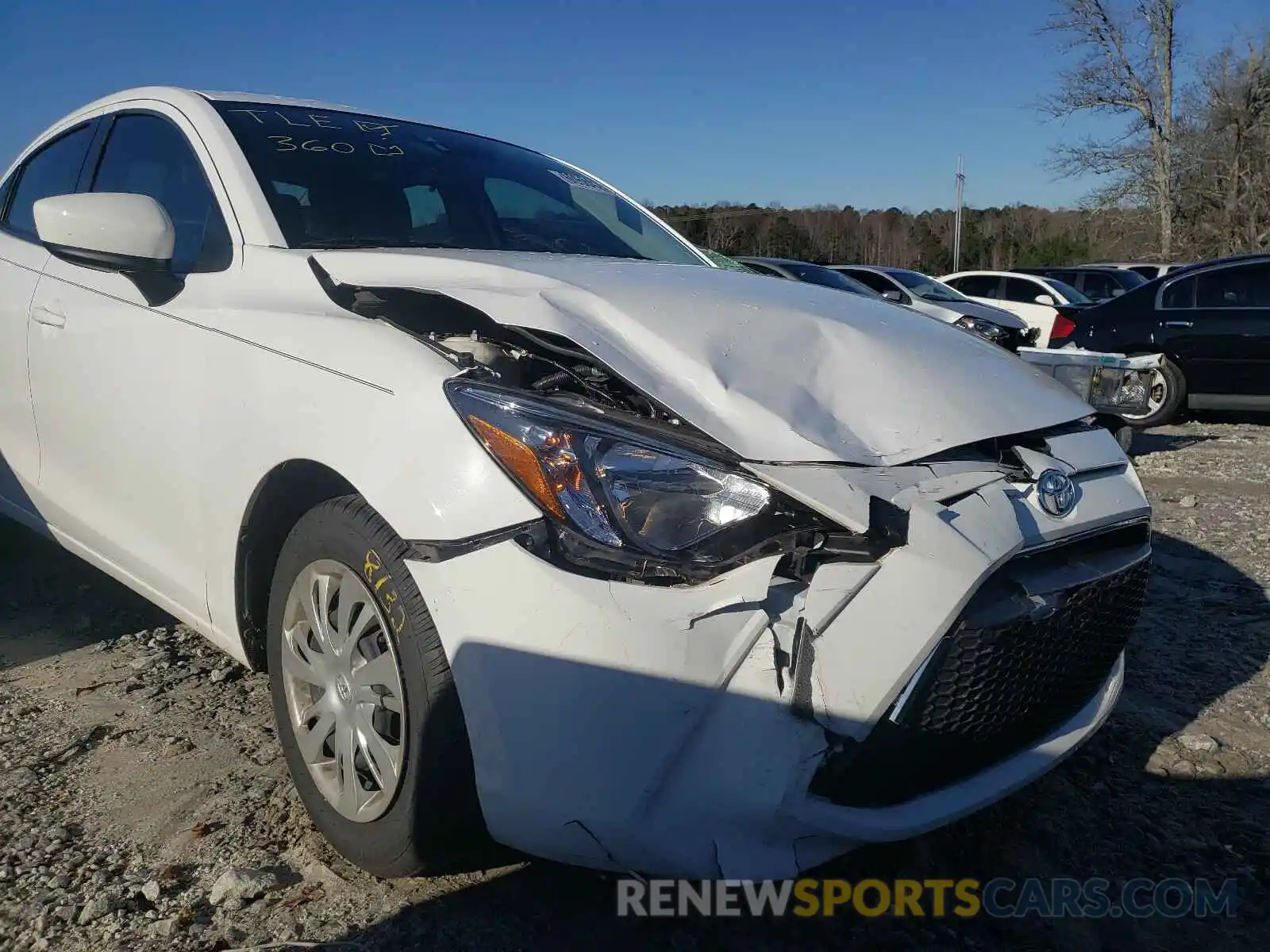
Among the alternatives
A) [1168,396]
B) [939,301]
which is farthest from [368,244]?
[939,301]

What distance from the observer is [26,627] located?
3246 millimetres

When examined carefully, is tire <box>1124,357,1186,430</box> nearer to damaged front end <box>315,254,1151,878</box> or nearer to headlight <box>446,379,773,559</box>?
damaged front end <box>315,254,1151,878</box>

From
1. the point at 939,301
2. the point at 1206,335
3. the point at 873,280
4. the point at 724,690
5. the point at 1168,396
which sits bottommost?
the point at 1168,396

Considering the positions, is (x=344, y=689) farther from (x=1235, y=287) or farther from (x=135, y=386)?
(x=1235, y=287)

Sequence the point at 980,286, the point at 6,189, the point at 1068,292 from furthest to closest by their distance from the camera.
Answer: the point at 980,286, the point at 1068,292, the point at 6,189

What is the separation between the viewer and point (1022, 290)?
13906mm

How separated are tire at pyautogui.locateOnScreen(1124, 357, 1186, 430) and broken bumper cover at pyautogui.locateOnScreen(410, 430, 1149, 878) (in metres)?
7.77

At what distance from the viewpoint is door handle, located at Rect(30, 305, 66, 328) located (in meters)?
2.79

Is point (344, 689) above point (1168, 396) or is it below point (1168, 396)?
above

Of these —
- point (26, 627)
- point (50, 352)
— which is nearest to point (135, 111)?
point (50, 352)

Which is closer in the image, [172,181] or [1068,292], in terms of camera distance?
[172,181]

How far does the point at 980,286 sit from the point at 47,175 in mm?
13041

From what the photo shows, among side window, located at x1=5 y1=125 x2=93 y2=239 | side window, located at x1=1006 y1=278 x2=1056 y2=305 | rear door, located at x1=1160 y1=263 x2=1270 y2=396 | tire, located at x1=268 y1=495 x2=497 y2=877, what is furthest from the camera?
side window, located at x1=1006 y1=278 x2=1056 y2=305

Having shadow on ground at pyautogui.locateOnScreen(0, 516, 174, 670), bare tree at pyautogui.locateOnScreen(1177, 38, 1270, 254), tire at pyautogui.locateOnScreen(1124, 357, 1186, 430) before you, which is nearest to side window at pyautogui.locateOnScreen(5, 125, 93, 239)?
shadow on ground at pyautogui.locateOnScreen(0, 516, 174, 670)
